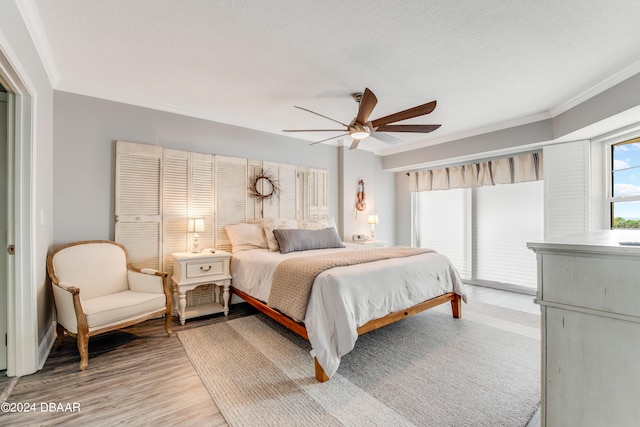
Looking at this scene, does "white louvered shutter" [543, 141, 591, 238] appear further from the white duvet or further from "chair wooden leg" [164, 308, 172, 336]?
"chair wooden leg" [164, 308, 172, 336]

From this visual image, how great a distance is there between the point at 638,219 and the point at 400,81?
9.99 ft

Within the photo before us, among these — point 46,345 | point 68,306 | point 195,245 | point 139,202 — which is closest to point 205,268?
point 195,245

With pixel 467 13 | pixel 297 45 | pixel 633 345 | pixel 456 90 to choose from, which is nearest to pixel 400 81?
pixel 456 90

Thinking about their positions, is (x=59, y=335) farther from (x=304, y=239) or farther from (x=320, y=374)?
(x=304, y=239)

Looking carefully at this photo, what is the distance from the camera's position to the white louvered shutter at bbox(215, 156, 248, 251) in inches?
150

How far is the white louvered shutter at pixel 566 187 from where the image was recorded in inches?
139

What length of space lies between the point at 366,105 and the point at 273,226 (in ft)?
6.78

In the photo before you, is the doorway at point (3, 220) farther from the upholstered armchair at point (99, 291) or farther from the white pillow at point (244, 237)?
the white pillow at point (244, 237)

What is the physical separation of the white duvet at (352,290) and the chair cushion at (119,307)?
0.93 metres

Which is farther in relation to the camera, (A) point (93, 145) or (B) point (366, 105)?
(A) point (93, 145)

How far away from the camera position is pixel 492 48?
2.26m

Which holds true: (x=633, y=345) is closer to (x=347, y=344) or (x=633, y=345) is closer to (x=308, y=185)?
(x=347, y=344)

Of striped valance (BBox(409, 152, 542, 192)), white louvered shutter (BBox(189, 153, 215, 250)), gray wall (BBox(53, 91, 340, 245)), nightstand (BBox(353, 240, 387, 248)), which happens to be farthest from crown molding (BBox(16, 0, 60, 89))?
striped valance (BBox(409, 152, 542, 192))

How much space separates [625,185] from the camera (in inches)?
127
